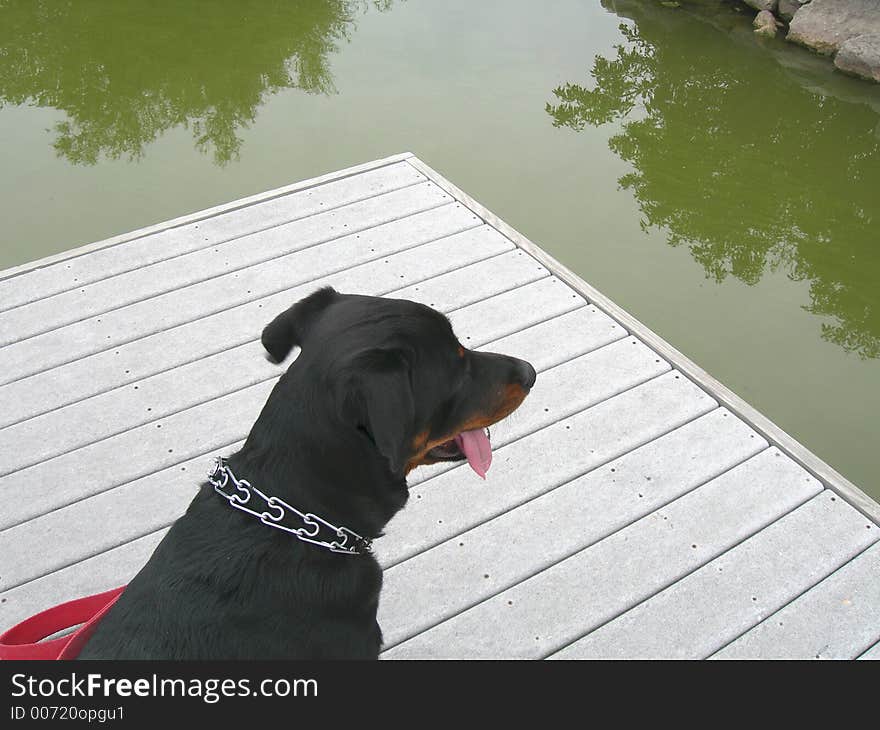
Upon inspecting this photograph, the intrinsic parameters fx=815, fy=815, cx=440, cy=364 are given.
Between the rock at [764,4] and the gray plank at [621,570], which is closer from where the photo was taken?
the gray plank at [621,570]

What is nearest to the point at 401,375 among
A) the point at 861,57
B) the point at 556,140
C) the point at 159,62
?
the point at 556,140

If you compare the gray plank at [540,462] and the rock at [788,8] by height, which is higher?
the rock at [788,8]

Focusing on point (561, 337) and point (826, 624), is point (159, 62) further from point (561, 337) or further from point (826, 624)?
point (826, 624)

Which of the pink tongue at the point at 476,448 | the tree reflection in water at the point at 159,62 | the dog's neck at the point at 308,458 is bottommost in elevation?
the tree reflection in water at the point at 159,62

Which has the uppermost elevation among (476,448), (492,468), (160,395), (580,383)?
(476,448)

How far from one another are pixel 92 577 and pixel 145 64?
4.78m

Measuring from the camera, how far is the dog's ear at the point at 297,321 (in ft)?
5.95

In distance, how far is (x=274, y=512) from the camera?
1.54m

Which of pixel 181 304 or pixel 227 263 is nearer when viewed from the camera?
pixel 181 304

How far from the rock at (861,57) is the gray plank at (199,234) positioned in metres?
4.07

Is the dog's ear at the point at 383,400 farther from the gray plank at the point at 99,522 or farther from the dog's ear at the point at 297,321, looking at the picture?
the gray plank at the point at 99,522

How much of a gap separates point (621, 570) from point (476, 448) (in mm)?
697

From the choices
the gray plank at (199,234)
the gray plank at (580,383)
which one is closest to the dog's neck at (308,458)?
the gray plank at (580,383)

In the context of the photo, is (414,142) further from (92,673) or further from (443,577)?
(92,673)
